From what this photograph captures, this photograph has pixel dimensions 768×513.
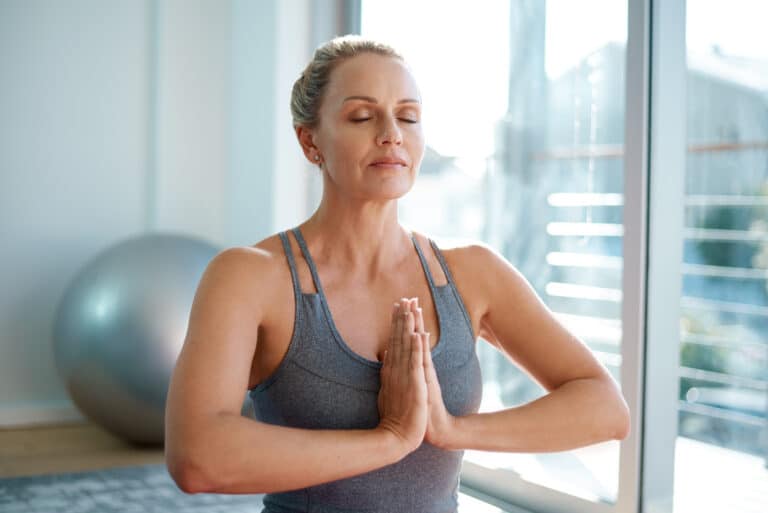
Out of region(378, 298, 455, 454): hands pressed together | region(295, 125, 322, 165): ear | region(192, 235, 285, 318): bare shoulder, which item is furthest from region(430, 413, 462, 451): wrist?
region(295, 125, 322, 165): ear

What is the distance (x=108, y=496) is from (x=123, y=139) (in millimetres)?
1689

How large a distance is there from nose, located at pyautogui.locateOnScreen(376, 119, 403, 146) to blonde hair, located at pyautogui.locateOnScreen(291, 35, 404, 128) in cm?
13

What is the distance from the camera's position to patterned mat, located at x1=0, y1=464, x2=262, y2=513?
2.47 meters

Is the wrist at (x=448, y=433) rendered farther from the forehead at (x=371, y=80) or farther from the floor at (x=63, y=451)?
the floor at (x=63, y=451)

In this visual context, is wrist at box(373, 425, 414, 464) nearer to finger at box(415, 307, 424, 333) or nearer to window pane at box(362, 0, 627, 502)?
finger at box(415, 307, 424, 333)

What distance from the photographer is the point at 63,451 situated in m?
3.13

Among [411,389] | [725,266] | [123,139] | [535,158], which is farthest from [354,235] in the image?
[123,139]

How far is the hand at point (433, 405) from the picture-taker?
49.4 inches

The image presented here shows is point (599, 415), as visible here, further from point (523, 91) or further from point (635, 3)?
point (523, 91)

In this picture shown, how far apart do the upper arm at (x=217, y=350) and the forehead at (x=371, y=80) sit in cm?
30

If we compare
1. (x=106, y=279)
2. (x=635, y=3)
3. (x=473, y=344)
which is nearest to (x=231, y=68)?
(x=106, y=279)

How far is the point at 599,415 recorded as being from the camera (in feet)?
4.49

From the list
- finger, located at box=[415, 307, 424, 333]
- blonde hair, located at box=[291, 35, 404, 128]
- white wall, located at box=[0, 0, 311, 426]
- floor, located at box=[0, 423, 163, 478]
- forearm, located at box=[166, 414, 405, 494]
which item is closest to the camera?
forearm, located at box=[166, 414, 405, 494]

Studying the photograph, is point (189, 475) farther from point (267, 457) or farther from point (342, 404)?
point (342, 404)
